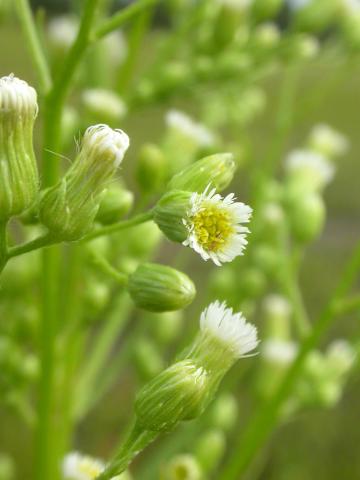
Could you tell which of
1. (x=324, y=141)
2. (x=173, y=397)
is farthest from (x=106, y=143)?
(x=324, y=141)

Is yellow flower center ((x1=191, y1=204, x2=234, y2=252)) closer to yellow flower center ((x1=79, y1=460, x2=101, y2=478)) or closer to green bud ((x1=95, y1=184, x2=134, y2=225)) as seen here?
green bud ((x1=95, y1=184, x2=134, y2=225))

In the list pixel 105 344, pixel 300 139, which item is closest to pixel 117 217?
pixel 105 344

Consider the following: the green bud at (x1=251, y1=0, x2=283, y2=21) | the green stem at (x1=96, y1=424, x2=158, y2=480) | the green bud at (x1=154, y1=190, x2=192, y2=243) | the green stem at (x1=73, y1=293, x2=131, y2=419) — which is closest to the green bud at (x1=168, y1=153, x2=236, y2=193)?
the green bud at (x1=154, y1=190, x2=192, y2=243)

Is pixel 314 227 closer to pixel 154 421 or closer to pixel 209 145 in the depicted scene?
pixel 209 145

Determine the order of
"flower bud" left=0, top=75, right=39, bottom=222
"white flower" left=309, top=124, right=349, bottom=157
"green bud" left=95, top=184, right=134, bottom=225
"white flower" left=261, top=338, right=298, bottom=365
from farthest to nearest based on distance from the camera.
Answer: "white flower" left=309, top=124, right=349, bottom=157
"white flower" left=261, top=338, right=298, bottom=365
"green bud" left=95, top=184, right=134, bottom=225
"flower bud" left=0, top=75, right=39, bottom=222

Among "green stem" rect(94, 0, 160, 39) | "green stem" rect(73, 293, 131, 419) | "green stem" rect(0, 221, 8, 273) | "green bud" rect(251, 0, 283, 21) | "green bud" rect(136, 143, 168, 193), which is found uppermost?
"green bud" rect(251, 0, 283, 21)

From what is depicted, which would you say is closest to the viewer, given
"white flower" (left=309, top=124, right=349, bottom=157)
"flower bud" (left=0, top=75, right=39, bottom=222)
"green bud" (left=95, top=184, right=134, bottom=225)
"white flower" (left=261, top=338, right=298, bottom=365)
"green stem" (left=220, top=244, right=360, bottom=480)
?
"flower bud" (left=0, top=75, right=39, bottom=222)

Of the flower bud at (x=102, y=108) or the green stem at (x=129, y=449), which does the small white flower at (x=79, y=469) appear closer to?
the green stem at (x=129, y=449)
